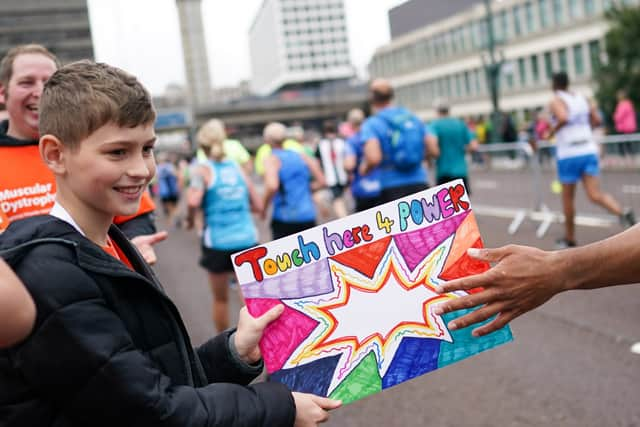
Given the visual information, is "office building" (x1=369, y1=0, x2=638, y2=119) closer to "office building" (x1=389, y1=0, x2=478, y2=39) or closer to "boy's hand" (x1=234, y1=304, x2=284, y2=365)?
"office building" (x1=389, y1=0, x2=478, y2=39)

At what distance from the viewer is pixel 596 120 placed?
26.7 feet

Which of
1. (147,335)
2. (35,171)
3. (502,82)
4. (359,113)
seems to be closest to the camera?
(147,335)

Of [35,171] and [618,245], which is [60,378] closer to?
[618,245]

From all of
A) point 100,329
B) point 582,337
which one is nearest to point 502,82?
point 582,337

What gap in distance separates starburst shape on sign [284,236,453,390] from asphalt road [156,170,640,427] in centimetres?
200

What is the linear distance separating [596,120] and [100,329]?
7792mm

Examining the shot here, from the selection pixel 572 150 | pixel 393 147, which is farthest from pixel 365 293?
pixel 572 150

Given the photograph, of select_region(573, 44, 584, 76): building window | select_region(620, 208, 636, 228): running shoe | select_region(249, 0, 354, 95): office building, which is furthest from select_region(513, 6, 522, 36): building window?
select_region(249, 0, 354, 95): office building

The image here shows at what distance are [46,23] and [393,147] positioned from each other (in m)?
3.65

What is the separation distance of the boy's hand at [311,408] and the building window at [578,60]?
2112 inches

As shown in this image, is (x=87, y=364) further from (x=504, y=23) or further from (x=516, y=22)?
(x=504, y=23)

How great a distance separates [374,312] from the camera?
1.80 m

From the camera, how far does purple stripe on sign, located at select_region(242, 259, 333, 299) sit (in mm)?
1706

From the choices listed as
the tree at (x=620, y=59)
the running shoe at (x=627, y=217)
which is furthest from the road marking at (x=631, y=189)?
the tree at (x=620, y=59)
